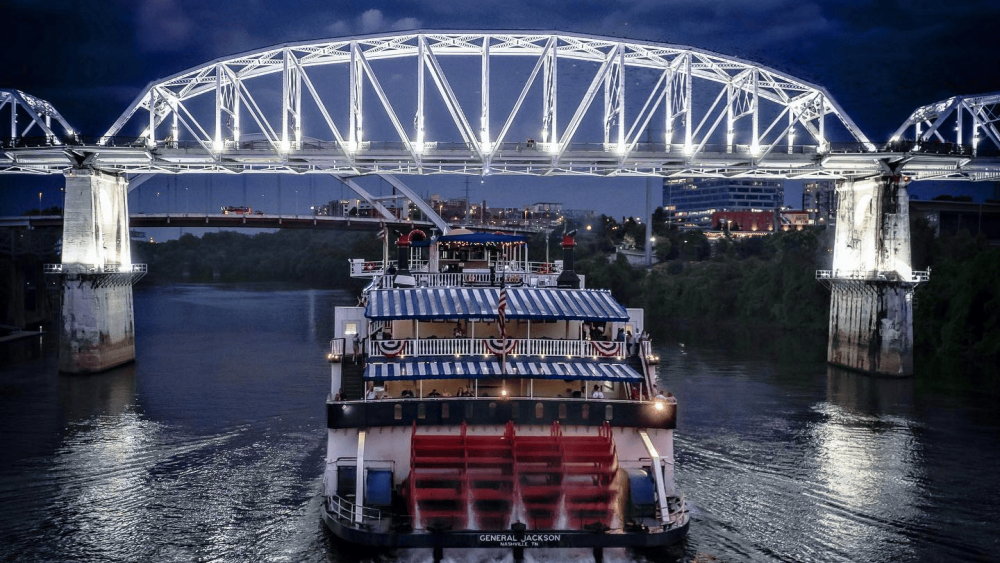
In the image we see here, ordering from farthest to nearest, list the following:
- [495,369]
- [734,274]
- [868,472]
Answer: [734,274] < [868,472] < [495,369]

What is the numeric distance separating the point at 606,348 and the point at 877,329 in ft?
124

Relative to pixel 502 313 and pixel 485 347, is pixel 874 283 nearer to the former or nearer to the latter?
pixel 485 347

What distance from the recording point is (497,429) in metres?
24.8

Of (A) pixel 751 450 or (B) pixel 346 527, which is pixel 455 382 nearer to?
(B) pixel 346 527

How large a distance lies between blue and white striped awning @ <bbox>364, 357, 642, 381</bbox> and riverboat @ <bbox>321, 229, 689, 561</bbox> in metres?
0.06

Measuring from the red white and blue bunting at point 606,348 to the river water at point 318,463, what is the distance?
5638 millimetres

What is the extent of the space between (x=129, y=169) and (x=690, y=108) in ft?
133

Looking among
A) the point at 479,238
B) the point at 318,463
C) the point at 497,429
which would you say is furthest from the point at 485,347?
the point at 318,463

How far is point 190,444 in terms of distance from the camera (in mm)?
35812

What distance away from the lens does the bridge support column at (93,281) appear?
54781mm

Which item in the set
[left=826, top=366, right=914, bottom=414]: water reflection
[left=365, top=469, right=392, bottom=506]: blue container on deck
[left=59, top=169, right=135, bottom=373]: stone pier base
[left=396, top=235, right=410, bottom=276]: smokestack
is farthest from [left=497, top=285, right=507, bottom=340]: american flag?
[left=59, top=169, right=135, bottom=373]: stone pier base

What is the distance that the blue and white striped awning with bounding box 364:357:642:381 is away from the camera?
24531 millimetres

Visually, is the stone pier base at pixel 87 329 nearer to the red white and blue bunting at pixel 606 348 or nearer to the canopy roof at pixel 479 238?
the canopy roof at pixel 479 238

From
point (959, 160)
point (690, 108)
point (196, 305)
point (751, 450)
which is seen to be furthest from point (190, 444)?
point (196, 305)
